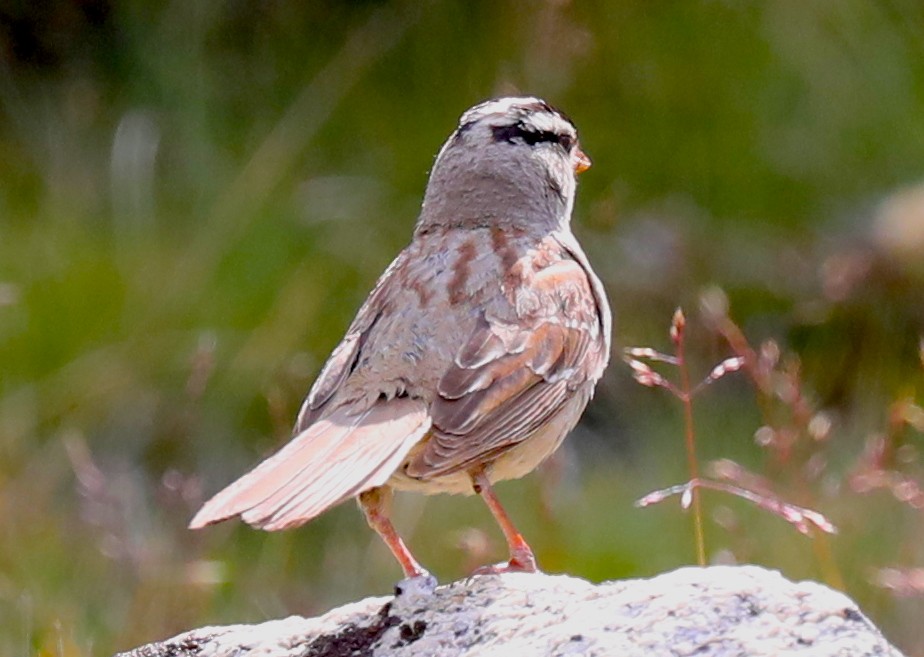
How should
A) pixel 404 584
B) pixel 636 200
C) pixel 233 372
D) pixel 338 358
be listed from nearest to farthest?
pixel 404 584, pixel 338 358, pixel 233 372, pixel 636 200

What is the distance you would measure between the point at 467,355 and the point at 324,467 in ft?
2.56

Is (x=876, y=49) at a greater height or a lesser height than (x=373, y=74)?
lesser

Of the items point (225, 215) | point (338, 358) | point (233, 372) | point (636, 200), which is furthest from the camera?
point (636, 200)

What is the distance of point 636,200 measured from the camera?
384 inches

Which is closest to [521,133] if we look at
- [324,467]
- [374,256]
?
[324,467]

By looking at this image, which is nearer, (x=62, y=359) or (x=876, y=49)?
(x=62, y=359)

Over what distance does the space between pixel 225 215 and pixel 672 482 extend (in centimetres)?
270

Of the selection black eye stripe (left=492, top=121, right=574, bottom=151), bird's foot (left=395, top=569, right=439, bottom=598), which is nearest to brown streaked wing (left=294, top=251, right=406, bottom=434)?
black eye stripe (left=492, top=121, right=574, bottom=151)

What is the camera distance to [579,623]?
357cm

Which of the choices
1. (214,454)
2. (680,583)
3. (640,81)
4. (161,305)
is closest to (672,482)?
(214,454)

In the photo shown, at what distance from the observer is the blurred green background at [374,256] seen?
676cm

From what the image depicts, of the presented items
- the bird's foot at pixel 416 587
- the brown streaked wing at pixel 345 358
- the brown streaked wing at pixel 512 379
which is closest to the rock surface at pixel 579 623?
the bird's foot at pixel 416 587

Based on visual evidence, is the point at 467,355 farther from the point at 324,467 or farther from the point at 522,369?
the point at 324,467

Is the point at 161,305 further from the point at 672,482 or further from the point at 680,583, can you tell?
the point at 680,583
